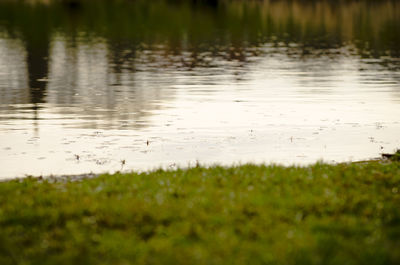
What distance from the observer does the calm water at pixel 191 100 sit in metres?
24.2

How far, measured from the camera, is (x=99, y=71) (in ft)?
165

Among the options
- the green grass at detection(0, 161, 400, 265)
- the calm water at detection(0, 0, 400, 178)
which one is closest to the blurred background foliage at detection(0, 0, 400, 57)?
the calm water at detection(0, 0, 400, 178)

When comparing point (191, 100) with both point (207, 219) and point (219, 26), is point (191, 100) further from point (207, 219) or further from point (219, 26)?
point (219, 26)

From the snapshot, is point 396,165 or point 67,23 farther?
point 67,23

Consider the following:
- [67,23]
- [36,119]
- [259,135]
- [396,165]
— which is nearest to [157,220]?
[396,165]

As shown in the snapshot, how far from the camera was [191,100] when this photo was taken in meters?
36.2

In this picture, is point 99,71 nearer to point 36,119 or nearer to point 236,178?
point 36,119

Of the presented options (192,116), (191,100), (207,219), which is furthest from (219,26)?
(207,219)

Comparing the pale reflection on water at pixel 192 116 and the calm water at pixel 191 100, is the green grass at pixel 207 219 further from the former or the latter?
the calm water at pixel 191 100

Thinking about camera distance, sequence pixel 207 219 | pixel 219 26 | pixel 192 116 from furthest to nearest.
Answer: pixel 219 26 < pixel 192 116 < pixel 207 219

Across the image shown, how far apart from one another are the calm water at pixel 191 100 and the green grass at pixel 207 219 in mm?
6182

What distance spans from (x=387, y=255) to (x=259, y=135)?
16300 mm

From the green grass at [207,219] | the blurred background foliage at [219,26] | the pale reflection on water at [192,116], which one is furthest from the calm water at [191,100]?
the green grass at [207,219]

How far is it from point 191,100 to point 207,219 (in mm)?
23533
